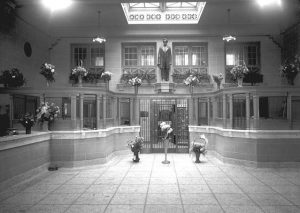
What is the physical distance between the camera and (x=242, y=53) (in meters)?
15.1

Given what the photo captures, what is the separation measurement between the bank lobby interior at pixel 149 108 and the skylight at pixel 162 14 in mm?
53

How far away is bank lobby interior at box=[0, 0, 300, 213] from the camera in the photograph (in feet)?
21.6

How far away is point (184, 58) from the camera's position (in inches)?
601

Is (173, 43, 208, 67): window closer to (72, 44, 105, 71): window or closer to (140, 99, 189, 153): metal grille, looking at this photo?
(140, 99, 189, 153): metal grille

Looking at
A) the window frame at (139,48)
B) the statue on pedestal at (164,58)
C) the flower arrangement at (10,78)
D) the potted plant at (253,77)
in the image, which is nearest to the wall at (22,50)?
the flower arrangement at (10,78)

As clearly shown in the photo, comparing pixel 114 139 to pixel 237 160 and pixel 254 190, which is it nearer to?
pixel 237 160

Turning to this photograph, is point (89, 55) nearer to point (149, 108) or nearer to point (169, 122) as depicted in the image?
point (149, 108)

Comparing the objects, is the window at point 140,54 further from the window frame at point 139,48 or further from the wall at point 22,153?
the wall at point 22,153

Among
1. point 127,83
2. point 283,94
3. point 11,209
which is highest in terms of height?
point 127,83

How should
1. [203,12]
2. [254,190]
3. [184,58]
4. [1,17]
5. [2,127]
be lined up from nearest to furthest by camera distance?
1. [254,190]
2. [2,127]
3. [1,17]
4. [203,12]
5. [184,58]

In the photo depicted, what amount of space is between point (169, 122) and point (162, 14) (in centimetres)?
587

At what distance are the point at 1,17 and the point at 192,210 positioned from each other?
9.97m

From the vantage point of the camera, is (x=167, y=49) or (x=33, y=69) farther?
(x=167, y=49)

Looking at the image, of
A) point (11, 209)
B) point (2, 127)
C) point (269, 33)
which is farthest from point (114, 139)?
point (269, 33)
